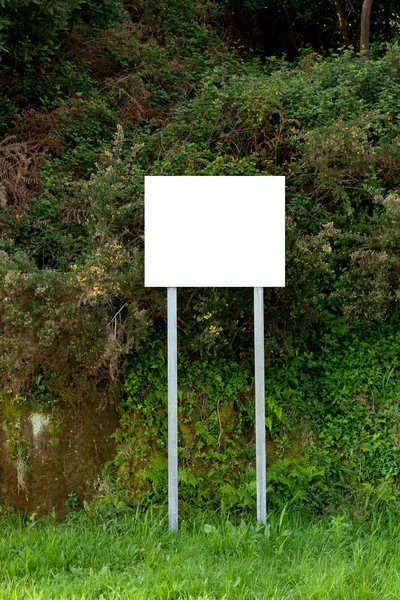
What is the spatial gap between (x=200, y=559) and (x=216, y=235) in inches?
82.7

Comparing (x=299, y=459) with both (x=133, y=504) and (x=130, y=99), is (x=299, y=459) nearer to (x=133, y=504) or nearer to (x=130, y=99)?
(x=133, y=504)

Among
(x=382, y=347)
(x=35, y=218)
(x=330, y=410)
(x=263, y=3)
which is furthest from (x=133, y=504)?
(x=263, y=3)

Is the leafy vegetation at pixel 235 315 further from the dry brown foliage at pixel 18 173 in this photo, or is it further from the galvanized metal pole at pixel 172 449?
the galvanized metal pole at pixel 172 449

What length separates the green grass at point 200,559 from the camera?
12.9ft

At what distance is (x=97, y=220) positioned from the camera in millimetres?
6359

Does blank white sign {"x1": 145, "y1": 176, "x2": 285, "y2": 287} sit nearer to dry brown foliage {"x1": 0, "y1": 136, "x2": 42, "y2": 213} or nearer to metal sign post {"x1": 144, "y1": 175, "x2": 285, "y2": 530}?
metal sign post {"x1": 144, "y1": 175, "x2": 285, "y2": 530}

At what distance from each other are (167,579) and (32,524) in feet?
5.02

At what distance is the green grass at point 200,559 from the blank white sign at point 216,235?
1.69m

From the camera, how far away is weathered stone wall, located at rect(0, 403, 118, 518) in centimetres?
555

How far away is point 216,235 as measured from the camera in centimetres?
488

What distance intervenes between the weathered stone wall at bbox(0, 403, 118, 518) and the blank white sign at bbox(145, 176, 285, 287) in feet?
4.93

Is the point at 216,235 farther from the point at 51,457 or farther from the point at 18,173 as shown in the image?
the point at 18,173

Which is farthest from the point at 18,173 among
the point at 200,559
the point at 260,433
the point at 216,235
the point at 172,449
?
the point at 200,559

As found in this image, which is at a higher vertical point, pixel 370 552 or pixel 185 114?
pixel 185 114
